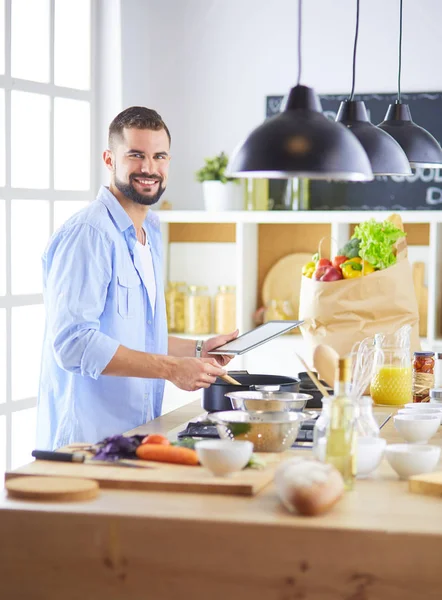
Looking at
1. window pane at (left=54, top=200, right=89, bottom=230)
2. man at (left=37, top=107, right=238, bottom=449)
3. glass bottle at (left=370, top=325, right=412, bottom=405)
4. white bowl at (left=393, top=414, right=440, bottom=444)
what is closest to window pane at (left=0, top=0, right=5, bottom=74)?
window pane at (left=54, top=200, right=89, bottom=230)

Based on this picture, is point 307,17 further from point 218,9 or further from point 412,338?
point 412,338

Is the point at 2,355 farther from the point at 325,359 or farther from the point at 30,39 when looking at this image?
the point at 325,359

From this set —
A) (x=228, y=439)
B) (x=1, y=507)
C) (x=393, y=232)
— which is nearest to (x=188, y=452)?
(x=228, y=439)

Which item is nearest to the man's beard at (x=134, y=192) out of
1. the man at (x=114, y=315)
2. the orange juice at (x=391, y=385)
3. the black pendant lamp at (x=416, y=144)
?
the man at (x=114, y=315)

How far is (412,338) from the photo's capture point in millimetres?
3604

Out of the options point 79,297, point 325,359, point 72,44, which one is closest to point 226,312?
point 72,44

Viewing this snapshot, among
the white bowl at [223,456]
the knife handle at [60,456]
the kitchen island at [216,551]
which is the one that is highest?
the white bowl at [223,456]

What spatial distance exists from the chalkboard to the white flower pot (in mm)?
370

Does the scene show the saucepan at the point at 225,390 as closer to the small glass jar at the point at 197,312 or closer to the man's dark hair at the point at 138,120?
the man's dark hair at the point at 138,120

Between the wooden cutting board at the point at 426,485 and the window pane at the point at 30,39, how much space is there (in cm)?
293

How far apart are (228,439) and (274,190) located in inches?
119

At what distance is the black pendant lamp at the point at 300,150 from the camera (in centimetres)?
220

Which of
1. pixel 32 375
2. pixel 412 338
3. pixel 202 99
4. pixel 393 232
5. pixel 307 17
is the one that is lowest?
pixel 32 375

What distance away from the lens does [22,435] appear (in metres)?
4.44
